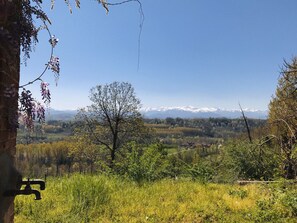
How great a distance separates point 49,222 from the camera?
223 inches

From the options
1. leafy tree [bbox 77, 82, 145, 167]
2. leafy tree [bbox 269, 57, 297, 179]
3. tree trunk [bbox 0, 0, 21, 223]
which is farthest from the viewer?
leafy tree [bbox 77, 82, 145, 167]

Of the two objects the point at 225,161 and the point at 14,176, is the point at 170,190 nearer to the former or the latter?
the point at 14,176

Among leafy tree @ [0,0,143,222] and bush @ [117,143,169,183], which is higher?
leafy tree @ [0,0,143,222]

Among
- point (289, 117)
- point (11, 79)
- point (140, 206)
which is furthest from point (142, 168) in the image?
point (11, 79)

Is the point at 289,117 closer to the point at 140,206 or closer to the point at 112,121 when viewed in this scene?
the point at 140,206

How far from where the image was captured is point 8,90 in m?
2.69

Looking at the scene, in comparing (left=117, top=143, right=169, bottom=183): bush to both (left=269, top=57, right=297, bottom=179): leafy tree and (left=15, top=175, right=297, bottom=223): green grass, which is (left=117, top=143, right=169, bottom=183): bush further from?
(left=269, top=57, right=297, bottom=179): leafy tree

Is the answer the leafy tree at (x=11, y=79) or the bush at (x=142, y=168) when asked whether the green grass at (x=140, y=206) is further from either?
the leafy tree at (x=11, y=79)

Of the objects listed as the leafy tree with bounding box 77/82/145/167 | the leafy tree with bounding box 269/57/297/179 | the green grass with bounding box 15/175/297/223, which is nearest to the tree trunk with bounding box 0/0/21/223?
the green grass with bounding box 15/175/297/223

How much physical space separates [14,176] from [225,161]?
1484 centimetres

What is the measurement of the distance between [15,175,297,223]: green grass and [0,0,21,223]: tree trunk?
305 cm

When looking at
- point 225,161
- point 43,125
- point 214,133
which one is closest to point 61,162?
point 225,161

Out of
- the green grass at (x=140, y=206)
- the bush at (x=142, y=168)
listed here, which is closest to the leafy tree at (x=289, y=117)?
the green grass at (x=140, y=206)

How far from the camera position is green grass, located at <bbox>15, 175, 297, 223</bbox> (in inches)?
241
